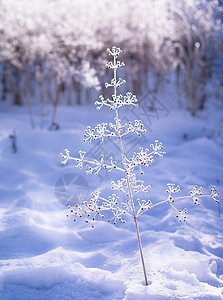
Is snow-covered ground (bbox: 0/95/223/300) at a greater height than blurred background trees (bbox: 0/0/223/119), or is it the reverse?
blurred background trees (bbox: 0/0/223/119)

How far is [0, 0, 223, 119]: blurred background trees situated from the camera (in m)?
6.96

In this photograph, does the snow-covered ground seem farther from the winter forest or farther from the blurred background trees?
the blurred background trees

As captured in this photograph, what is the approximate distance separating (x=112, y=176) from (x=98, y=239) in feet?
4.70

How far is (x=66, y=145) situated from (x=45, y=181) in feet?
4.47

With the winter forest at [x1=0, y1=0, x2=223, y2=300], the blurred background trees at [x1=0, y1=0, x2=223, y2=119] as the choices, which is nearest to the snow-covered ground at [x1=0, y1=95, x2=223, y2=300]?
the winter forest at [x1=0, y1=0, x2=223, y2=300]

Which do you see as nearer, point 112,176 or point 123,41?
point 112,176

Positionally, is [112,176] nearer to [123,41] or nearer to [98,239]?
[98,239]

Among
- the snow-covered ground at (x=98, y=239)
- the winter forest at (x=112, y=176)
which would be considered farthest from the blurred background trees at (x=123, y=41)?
the snow-covered ground at (x=98, y=239)

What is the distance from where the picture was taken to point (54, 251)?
2.37 meters

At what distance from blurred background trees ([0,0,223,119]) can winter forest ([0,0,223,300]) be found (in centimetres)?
5

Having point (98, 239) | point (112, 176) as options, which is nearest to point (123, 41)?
point (112, 176)

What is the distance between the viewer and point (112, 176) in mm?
4020

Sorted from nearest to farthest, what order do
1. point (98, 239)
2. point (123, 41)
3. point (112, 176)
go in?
point (98, 239), point (112, 176), point (123, 41)

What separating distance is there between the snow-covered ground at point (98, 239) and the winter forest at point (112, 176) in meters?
0.01
